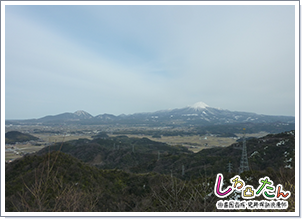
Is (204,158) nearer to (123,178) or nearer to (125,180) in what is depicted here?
(123,178)

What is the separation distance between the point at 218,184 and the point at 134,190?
395 inches

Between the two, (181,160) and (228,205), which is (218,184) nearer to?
(228,205)

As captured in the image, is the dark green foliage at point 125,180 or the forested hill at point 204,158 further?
the forested hill at point 204,158

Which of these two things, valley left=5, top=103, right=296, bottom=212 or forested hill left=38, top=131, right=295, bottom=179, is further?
forested hill left=38, top=131, right=295, bottom=179

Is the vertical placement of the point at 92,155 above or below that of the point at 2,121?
below

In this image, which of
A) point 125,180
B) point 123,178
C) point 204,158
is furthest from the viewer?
point 204,158

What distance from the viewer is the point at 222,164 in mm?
22516

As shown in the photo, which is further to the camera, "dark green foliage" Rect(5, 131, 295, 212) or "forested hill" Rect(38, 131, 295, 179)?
Result: "forested hill" Rect(38, 131, 295, 179)

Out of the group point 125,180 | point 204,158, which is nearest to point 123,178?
point 125,180

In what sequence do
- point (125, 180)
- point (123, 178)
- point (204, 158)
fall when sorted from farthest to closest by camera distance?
point (204, 158) < point (123, 178) < point (125, 180)
